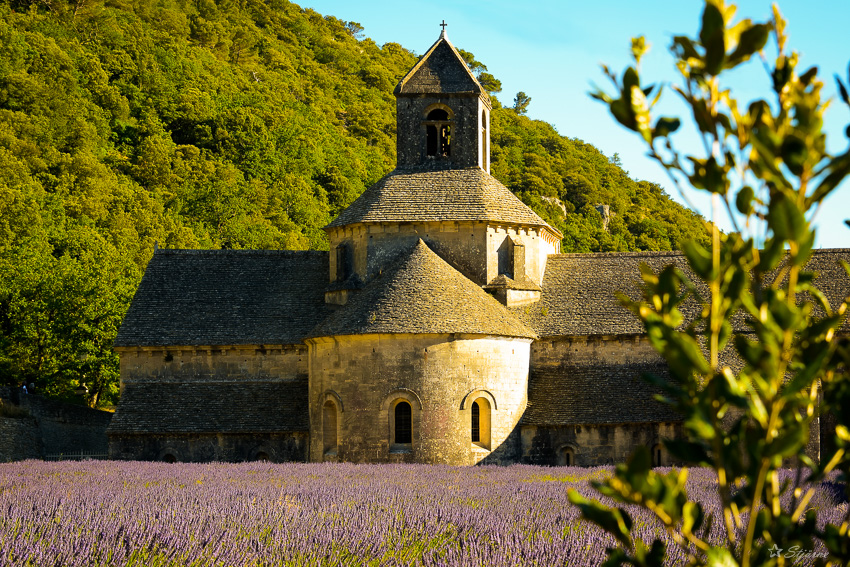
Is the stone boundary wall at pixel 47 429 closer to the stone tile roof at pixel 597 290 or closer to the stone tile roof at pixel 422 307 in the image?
the stone tile roof at pixel 422 307

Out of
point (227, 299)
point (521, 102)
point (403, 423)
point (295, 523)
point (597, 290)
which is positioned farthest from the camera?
point (521, 102)

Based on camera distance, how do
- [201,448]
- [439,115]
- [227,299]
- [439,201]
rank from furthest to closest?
[439,115], [227,299], [439,201], [201,448]

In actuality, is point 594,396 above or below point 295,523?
above

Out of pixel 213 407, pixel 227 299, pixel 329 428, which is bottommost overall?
pixel 329 428

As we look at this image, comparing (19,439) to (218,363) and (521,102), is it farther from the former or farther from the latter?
(521,102)

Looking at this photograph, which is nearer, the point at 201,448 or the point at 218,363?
the point at 201,448

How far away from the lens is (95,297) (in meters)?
47.8

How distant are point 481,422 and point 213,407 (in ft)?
29.3

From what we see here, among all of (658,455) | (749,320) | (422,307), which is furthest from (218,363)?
(749,320)

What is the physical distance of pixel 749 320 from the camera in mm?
3572

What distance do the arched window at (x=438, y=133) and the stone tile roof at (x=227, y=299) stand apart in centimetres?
562

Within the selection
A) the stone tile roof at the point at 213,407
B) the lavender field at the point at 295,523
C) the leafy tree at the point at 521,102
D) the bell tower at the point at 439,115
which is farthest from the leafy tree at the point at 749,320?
the leafy tree at the point at 521,102

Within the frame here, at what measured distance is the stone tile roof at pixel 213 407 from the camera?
32156mm

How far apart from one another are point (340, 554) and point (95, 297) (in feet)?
132
